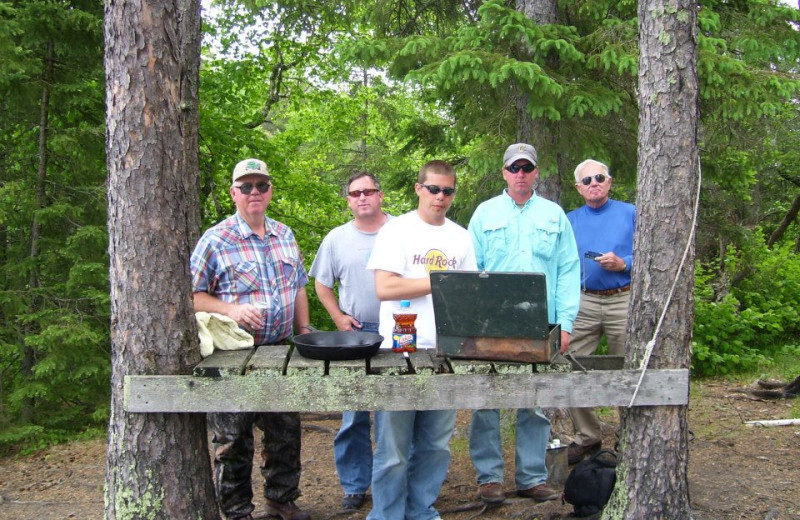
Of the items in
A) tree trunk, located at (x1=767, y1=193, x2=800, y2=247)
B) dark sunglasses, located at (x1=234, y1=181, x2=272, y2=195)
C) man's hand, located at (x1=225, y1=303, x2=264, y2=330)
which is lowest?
man's hand, located at (x1=225, y1=303, x2=264, y2=330)

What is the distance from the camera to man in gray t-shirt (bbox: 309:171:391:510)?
14.9 ft

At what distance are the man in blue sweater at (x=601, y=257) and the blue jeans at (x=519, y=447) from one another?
83 centimetres

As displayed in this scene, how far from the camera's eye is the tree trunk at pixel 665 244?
360cm

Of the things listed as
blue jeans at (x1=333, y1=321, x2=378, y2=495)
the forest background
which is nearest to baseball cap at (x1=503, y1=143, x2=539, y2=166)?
the forest background

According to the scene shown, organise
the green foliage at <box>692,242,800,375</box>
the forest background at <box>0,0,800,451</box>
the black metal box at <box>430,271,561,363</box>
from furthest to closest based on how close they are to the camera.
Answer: the green foliage at <box>692,242,800,375</box>, the forest background at <box>0,0,800,451</box>, the black metal box at <box>430,271,561,363</box>

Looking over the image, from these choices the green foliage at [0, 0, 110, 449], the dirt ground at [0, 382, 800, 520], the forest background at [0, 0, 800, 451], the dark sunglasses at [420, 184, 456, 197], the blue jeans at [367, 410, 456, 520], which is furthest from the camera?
the green foliage at [0, 0, 110, 449]

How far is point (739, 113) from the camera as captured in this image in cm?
562

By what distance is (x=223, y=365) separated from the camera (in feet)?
10.8

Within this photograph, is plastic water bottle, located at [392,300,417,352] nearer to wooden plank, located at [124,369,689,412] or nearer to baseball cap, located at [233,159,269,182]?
wooden plank, located at [124,369,689,412]

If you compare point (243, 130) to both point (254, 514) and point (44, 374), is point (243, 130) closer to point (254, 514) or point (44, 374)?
point (44, 374)

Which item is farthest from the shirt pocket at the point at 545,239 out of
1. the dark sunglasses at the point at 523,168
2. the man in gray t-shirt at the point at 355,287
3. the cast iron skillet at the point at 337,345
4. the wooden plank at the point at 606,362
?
the cast iron skillet at the point at 337,345

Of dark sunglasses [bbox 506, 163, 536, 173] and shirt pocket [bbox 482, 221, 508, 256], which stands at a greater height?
dark sunglasses [bbox 506, 163, 536, 173]

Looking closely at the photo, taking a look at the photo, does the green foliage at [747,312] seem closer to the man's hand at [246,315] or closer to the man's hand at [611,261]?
the man's hand at [611,261]

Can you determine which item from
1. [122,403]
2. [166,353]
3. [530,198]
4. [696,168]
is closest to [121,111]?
[166,353]
